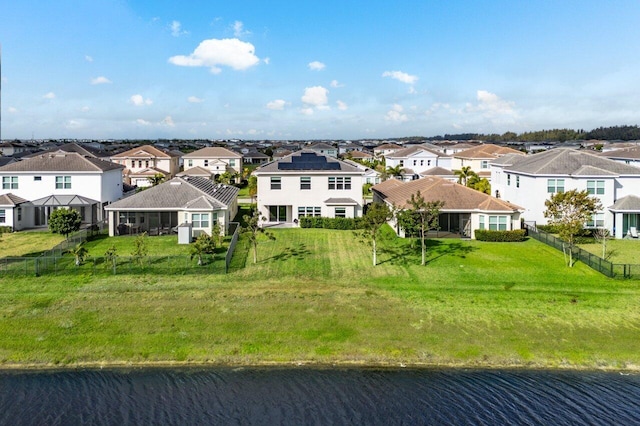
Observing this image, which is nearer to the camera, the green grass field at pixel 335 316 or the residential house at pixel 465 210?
the green grass field at pixel 335 316

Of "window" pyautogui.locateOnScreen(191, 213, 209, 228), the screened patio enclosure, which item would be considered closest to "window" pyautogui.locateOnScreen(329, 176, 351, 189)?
"window" pyautogui.locateOnScreen(191, 213, 209, 228)

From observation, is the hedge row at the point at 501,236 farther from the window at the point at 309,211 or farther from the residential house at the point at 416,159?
the residential house at the point at 416,159

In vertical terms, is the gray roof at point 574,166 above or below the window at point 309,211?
above

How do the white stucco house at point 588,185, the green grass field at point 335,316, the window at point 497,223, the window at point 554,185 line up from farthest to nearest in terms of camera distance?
the window at point 554,185, the white stucco house at point 588,185, the window at point 497,223, the green grass field at point 335,316

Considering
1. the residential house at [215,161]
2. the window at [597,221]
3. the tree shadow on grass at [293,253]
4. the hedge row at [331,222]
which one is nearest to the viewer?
the tree shadow on grass at [293,253]

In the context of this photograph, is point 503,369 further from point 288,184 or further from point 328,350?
point 288,184

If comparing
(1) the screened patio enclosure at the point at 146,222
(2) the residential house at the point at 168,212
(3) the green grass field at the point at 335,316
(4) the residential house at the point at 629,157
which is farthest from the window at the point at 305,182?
(4) the residential house at the point at 629,157

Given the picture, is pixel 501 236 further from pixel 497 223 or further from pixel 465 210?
pixel 465 210

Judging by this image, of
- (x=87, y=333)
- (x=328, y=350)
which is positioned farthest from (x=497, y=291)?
(x=87, y=333)
